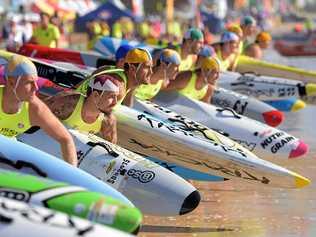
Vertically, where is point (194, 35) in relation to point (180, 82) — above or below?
above

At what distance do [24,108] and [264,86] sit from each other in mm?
7914

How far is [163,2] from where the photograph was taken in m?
70.1

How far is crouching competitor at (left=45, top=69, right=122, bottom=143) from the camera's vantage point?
8148 mm

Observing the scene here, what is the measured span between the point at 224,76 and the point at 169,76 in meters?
3.89

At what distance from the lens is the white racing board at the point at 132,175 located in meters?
7.69

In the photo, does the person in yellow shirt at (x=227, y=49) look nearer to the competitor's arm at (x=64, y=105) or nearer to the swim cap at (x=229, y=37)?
the swim cap at (x=229, y=37)

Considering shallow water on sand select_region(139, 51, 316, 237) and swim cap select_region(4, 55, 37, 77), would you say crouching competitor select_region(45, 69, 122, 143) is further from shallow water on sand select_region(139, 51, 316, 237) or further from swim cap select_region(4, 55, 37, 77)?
swim cap select_region(4, 55, 37, 77)

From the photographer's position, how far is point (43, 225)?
5.19 meters

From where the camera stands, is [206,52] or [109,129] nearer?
[109,129]

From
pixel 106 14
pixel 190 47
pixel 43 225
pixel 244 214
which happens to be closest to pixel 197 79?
pixel 190 47

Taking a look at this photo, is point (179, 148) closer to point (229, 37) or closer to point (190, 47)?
point (190, 47)

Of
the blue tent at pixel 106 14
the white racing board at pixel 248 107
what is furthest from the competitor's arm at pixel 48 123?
the blue tent at pixel 106 14

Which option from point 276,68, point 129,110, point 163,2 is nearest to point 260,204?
point 129,110

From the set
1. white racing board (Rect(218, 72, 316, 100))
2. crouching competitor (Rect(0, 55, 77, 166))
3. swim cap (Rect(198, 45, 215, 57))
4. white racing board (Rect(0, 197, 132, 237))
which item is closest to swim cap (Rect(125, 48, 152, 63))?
crouching competitor (Rect(0, 55, 77, 166))
